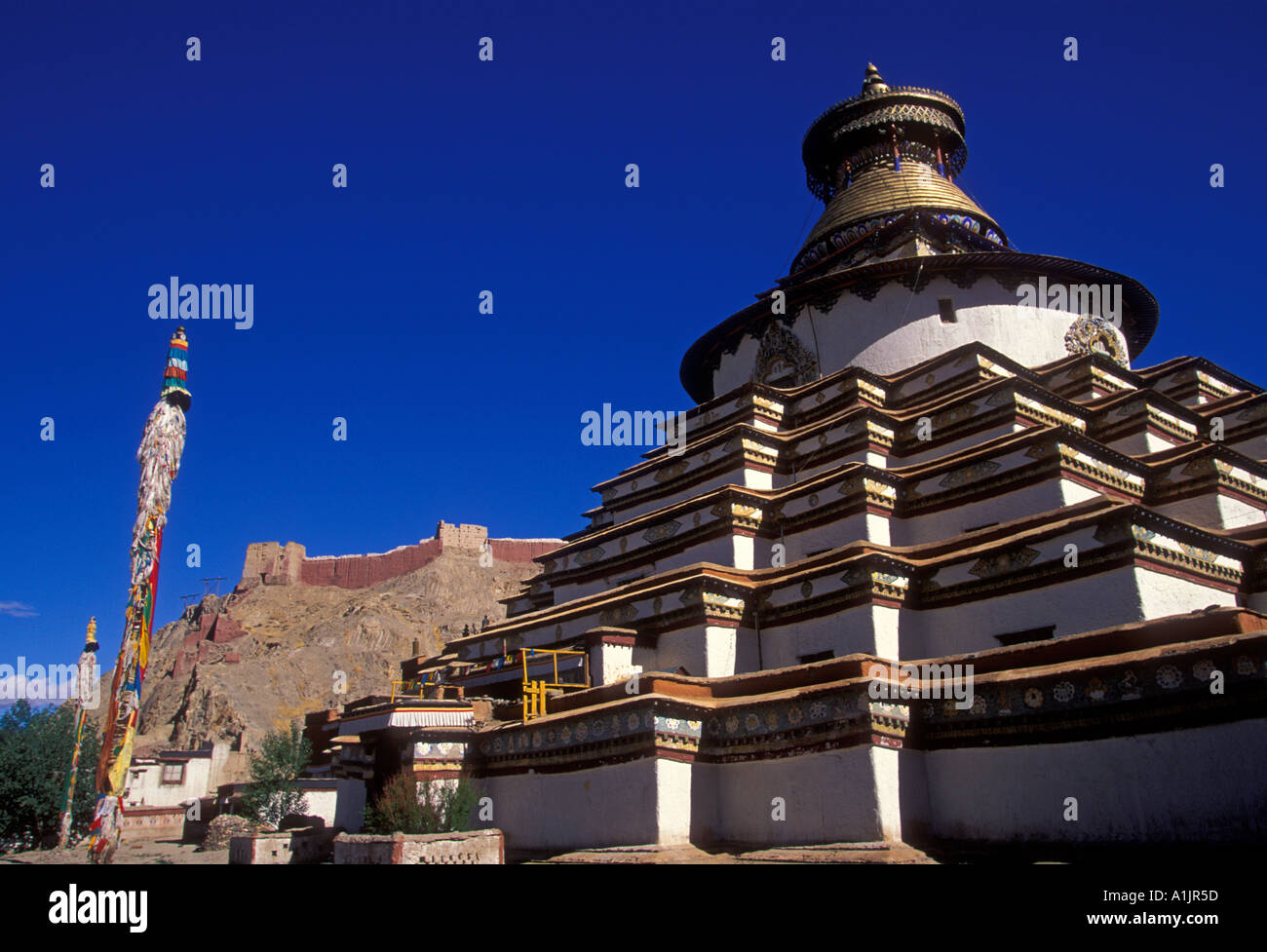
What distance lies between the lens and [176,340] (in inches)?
835

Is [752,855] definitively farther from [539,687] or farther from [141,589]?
[141,589]

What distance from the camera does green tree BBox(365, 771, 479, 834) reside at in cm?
1212

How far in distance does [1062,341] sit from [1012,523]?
8451 mm

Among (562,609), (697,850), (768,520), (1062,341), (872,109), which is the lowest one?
(697,850)

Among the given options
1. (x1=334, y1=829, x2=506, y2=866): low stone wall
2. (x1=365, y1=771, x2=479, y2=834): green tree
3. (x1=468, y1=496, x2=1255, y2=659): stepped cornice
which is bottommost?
(x1=334, y1=829, x2=506, y2=866): low stone wall

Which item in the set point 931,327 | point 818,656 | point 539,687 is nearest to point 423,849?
point 539,687

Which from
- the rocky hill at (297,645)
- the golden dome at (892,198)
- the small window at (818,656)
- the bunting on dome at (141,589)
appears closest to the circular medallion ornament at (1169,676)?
the small window at (818,656)

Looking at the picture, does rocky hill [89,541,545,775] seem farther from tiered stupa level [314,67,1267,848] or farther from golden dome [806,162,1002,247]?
golden dome [806,162,1002,247]

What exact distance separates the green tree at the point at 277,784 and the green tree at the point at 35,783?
12.1ft

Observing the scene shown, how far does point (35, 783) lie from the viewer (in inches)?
854

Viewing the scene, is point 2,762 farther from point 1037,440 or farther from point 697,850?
point 1037,440

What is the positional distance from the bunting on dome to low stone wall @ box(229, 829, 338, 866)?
4.56 m

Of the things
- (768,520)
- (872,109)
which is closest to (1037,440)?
(768,520)

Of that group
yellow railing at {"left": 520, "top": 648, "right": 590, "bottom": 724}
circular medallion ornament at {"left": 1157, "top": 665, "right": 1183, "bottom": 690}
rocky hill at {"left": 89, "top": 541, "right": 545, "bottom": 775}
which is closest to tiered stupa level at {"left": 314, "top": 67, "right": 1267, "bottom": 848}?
circular medallion ornament at {"left": 1157, "top": 665, "right": 1183, "bottom": 690}
